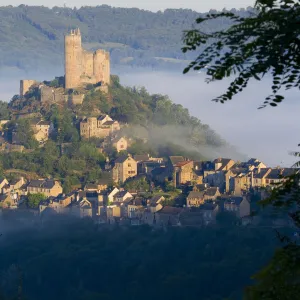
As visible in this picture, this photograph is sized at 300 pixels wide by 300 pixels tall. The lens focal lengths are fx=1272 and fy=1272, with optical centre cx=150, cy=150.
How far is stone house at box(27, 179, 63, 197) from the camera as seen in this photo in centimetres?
5103

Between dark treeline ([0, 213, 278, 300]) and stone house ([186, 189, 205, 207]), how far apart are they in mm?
2561

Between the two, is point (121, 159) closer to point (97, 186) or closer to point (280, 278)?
point (97, 186)

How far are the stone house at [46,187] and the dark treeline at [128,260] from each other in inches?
116

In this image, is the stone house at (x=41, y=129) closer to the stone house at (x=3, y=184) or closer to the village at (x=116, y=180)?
the village at (x=116, y=180)

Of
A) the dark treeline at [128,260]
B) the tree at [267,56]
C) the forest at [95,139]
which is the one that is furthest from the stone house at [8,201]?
the tree at [267,56]

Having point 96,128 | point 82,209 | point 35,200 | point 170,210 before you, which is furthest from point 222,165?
point 96,128

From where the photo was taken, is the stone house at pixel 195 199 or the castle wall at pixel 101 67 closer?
the stone house at pixel 195 199

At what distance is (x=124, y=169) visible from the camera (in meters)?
52.8

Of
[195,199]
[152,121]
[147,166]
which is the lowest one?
[195,199]

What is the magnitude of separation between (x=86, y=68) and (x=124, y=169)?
12548 mm

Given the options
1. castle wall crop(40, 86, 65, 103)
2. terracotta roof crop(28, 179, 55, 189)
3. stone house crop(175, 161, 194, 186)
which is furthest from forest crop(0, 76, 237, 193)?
A: stone house crop(175, 161, 194, 186)

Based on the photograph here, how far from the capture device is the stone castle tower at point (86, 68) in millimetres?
63406

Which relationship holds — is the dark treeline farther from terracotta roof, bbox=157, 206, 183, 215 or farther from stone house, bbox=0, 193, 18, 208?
stone house, bbox=0, 193, 18, 208

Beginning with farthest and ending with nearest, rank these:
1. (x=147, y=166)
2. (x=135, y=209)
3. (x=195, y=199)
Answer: (x=147, y=166)
(x=195, y=199)
(x=135, y=209)
